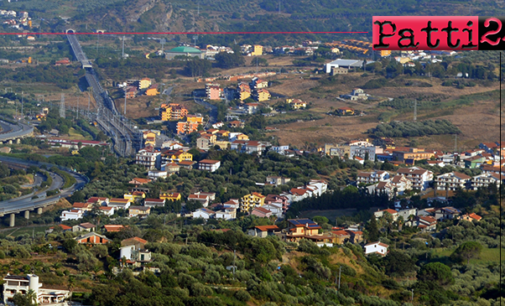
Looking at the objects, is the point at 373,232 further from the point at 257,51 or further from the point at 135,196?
the point at 257,51

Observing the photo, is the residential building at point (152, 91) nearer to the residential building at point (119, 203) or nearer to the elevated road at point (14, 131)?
→ the elevated road at point (14, 131)

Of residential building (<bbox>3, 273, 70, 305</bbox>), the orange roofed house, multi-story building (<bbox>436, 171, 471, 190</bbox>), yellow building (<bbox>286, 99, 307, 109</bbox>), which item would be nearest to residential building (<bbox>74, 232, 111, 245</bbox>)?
residential building (<bbox>3, 273, 70, 305</bbox>)

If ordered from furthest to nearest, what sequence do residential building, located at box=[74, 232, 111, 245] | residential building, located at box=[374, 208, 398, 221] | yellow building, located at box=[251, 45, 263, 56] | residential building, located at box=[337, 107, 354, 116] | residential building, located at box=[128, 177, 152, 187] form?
yellow building, located at box=[251, 45, 263, 56] → residential building, located at box=[337, 107, 354, 116] → residential building, located at box=[128, 177, 152, 187] → residential building, located at box=[374, 208, 398, 221] → residential building, located at box=[74, 232, 111, 245]

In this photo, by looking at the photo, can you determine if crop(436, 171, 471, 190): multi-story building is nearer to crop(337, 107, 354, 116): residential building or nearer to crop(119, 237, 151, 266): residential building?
crop(337, 107, 354, 116): residential building

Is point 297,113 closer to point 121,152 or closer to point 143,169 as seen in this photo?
point 121,152

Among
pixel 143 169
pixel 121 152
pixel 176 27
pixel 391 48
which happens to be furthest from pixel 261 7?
pixel 391 48
